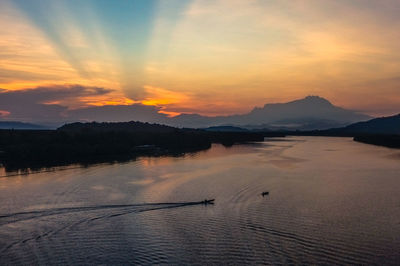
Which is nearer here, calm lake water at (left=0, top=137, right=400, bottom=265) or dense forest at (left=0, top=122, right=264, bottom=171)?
calm lake water at (left=0, top=137, right=400, bottom=265)

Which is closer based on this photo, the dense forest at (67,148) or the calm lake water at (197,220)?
the calm lake water at (197,220)

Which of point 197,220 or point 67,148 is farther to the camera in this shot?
point 67,148

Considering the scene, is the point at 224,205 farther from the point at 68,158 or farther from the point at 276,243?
the point at 68,158

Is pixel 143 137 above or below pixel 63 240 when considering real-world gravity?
above

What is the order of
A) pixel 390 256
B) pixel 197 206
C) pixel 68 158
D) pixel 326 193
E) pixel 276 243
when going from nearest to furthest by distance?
pixel 390 256
pixel 276 243
pixel 197 206
pixel 326 193
pixel 68 158

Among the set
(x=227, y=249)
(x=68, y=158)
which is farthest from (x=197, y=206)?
(x=68, y=158)

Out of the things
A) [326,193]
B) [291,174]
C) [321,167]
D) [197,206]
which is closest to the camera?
[197,206]

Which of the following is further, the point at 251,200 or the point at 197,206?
the point at 251,200
